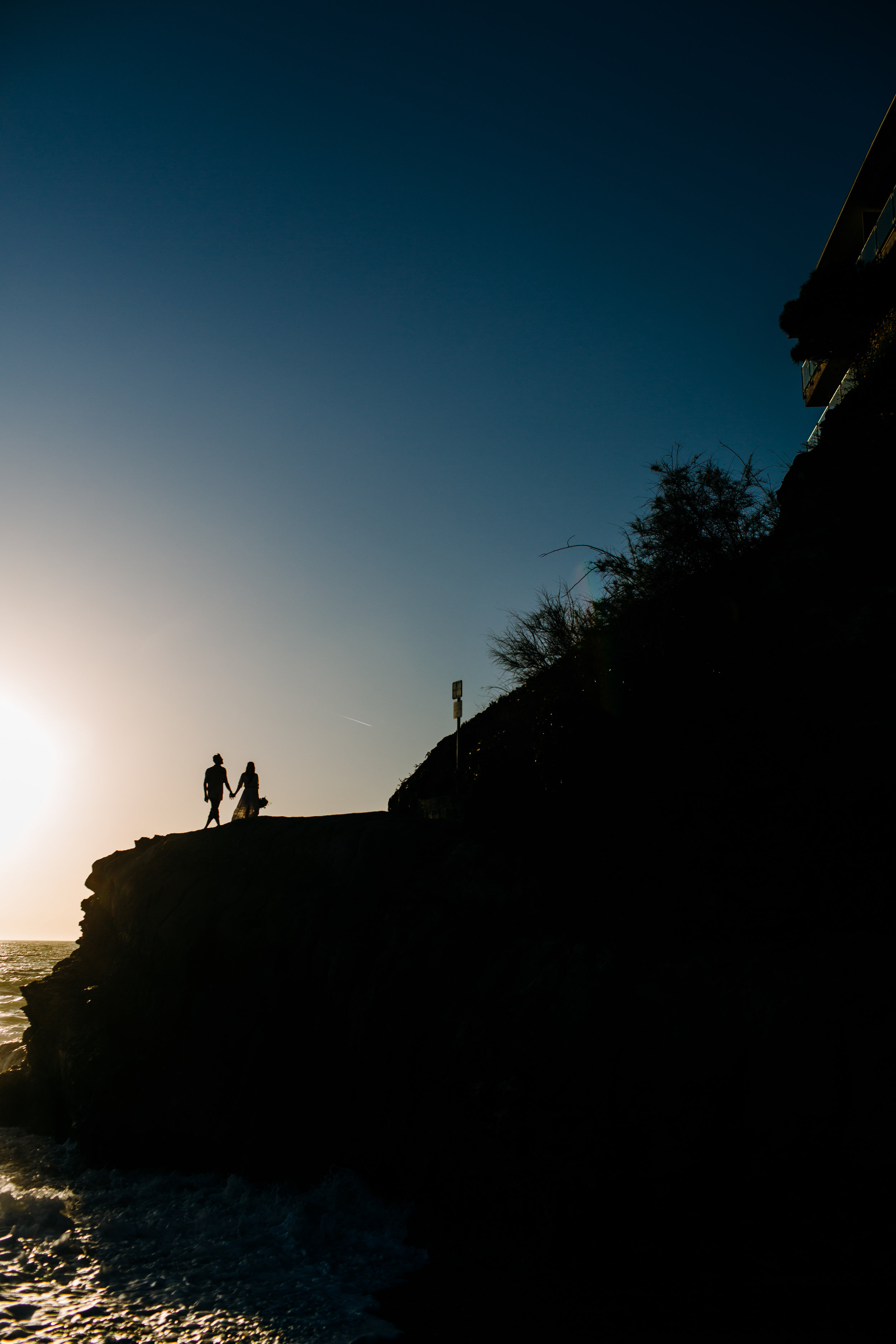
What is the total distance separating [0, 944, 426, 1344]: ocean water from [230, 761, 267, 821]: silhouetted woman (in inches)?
280

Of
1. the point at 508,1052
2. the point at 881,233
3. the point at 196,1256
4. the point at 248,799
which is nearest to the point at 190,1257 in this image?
the point at 196,1256

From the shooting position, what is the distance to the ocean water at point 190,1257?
644 cm

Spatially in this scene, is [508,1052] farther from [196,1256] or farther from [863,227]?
[863,227]

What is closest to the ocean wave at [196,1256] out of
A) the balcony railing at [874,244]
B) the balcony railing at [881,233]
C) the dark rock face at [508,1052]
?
the dark rock face at [508,1052]

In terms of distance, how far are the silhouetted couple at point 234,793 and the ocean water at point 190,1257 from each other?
7.11 m

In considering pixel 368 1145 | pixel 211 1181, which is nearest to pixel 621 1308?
pixel 368 1145

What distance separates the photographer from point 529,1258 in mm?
7672

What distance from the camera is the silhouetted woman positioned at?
55.7 feet

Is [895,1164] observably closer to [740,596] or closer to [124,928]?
[740,596]

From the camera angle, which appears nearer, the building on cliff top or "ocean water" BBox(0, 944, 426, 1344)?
"ocean water" BBox(0, 944, 426, 1344)

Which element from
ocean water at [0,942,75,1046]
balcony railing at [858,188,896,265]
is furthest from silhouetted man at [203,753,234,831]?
balcony railing at [858,188,896,265]

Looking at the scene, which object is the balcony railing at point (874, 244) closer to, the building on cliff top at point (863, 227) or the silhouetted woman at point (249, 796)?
the building on cliff top at point (863, 227)

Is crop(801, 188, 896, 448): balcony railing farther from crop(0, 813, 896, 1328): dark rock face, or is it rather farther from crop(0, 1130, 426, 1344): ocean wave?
crop(0, 1130, 426, 1344): ocean wave

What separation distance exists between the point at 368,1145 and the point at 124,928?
806 cm
